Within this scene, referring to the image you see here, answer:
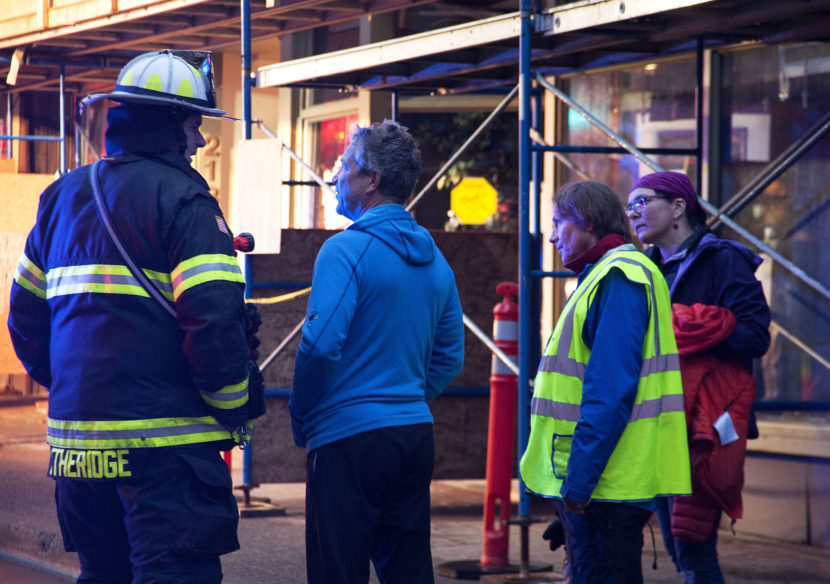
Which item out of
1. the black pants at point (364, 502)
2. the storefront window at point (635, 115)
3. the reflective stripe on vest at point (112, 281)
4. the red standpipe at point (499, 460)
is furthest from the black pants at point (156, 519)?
the storefront window at point (635, 115)

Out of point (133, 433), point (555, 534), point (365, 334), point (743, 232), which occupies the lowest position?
point (555, 534)

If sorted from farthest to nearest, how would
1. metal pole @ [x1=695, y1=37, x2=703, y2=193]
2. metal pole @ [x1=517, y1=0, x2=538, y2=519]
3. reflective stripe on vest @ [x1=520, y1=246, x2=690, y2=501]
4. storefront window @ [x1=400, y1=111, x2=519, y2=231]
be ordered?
storefront window @ [x1=400, y1=111, x2=519, y2=231], metal pole @ [x1=695, y1=37, x2=703, y2=193], metal pole @ [x1=517, y1=0, x2=538, y2=519], reflective stripe on vest @ [x1=520, y1=246, x2=690, y2=501]

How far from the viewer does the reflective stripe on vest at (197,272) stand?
3551 millimetres

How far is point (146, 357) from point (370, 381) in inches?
24.4

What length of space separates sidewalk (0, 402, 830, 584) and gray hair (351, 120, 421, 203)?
239cm

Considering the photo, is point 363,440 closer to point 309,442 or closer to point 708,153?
point 309,442

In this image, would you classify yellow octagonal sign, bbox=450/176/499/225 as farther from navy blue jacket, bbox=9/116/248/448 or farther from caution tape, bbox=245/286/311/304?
navy blue jacket, bbox=9/116/248/448

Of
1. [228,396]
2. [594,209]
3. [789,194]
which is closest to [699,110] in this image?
[789,194]

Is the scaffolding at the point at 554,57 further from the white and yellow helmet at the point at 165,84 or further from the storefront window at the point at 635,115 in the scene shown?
the white and yellow helmet at the point at 165,84

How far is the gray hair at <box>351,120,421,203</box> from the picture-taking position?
3.88 m

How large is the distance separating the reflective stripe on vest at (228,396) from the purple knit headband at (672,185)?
183cm

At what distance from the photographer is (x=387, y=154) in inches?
153

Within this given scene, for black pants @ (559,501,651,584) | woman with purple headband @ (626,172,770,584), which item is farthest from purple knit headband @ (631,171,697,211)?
black pants @ (559,501,651,584)

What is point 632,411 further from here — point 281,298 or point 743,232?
point 281,298
